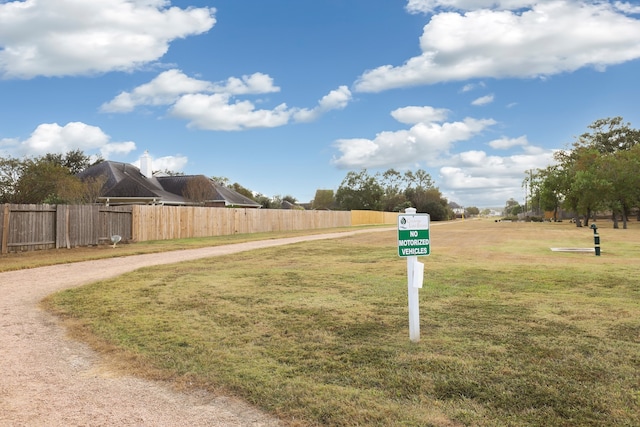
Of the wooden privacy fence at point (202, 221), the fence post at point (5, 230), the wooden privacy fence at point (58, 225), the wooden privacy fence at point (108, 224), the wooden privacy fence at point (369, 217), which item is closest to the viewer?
the fence post at point (5, 230)

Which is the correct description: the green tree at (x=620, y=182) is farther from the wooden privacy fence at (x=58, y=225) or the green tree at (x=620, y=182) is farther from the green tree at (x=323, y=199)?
the green tree at (x=323, y=199)

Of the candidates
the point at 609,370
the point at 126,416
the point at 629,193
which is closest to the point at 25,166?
the point at 126,416

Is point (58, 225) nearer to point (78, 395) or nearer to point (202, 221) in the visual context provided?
point (202, 221)

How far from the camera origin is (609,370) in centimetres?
422

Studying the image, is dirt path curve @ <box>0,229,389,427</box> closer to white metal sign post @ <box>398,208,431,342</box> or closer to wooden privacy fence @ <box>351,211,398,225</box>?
white metal sign post @ <box>398,208,431,342</box>

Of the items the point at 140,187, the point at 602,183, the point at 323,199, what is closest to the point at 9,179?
the point at 140,187

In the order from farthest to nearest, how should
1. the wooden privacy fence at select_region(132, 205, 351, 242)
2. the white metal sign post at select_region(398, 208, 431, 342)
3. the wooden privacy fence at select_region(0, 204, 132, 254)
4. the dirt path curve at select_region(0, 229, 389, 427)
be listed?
the wooden privacy fence at select_region(132, 205, 351, 242), the wooden privacy fence at select_region(0, 204, 132, 254), the white metal sign post at select_region(398, 208, 431, 342), the dirt path curve at select_region(0, 229, 389, 427)

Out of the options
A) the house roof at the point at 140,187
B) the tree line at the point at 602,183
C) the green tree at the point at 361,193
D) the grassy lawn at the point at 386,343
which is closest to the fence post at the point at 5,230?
the grassy lawn at the point at 386,343

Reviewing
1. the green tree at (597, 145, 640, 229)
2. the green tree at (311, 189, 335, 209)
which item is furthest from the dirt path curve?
the green tree at (311, 189, 335, 209)

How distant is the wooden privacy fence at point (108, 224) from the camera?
16.9m

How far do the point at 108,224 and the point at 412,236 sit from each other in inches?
740

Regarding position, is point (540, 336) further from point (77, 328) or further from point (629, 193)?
point (629, 193)

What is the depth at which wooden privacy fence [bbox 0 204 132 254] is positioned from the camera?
16.5 metres

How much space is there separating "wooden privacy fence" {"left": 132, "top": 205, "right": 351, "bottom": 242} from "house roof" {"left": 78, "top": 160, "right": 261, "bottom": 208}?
949cm
